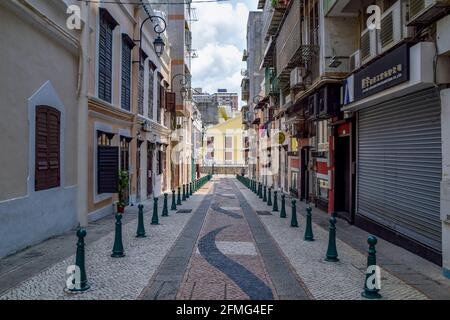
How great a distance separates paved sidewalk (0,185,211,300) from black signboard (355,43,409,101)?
6.23 meters

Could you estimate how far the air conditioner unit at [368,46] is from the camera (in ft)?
37.8

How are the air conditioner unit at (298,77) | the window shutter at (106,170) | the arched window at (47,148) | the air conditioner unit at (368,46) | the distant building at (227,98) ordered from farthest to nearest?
the distant building at (227,98) < the air conditioner unit at (298,77) < the window shutter at (106,170) < the air conditioner unit at (368,46) < the arched window at (47,148)

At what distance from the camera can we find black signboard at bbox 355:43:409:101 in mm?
8766

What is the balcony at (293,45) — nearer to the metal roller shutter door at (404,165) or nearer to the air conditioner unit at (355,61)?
the air conditioner unit at (355,61)

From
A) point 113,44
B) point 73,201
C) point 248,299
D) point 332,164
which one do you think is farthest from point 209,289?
point 113,44

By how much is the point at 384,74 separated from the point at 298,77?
868 centimetres

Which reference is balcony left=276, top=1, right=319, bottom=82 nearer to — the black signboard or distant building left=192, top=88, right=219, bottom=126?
the black signboard

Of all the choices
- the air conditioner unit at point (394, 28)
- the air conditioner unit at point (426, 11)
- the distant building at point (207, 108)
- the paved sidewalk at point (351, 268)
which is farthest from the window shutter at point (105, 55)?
the distant building at point (207, 108)

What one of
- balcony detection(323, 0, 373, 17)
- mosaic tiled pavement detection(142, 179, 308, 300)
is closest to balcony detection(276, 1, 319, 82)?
balcony detection(323, 0, 373, 17)

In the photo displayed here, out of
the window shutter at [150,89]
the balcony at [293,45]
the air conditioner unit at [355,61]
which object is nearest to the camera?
the air conditioner unit at [355,61]

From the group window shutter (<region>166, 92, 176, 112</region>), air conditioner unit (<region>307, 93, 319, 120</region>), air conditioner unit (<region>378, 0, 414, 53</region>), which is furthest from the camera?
window shutter (<region>166, 92, 176, 112</region>)

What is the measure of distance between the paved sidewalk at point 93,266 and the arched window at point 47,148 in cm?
150
